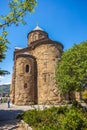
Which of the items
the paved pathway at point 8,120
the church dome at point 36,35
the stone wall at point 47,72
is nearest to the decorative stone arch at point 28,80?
the stone wall at point 47,72

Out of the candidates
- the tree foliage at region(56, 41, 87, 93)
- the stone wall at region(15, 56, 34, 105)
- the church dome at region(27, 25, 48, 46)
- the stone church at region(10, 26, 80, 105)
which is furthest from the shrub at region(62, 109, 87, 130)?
the church dome at region(27, 25, 48, 46)

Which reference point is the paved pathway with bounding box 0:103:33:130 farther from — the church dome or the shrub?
the church dome

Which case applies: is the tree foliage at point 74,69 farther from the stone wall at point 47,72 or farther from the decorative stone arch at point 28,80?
the decorative stone arch at point 28,80

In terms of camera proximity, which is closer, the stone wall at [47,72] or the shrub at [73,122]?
the shrub at [73,122]

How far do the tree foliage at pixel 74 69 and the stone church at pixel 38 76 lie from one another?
7881 millimetres

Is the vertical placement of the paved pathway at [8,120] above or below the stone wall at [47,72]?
below

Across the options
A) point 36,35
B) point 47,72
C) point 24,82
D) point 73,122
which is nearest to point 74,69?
point 47,72

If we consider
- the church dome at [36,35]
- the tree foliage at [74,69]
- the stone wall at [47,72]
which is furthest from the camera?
the church dome at [36,35]

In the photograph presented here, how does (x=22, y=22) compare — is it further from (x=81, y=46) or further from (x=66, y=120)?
(x=81, y=46)

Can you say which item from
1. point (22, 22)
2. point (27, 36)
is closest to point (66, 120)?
point (22, 22)

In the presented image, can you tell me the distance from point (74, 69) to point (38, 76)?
12079mm

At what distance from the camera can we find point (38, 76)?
34.2 metres

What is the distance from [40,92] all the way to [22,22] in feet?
75.3

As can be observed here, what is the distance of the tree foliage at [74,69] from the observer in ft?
73.8
